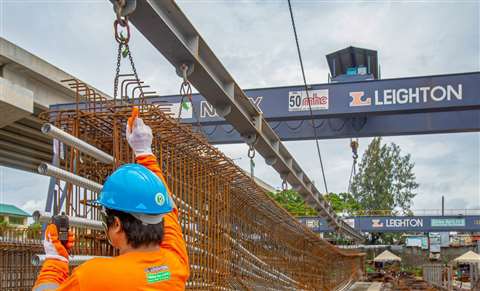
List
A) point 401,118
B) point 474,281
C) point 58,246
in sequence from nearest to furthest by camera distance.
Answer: point 58,246 < point 401,118 < point 474,281

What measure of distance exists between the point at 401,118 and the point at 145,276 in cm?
1324

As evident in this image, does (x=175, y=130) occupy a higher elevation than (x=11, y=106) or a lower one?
lower

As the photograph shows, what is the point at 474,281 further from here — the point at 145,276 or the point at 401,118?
the point at 145,276

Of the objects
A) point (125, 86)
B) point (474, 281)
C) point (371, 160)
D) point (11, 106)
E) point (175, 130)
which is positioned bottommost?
point (474, 281)

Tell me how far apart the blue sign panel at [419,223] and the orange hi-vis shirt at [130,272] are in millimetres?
40634

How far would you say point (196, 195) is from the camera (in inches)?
230

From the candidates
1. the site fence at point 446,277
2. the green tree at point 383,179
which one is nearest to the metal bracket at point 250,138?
the site fence at point 446,277

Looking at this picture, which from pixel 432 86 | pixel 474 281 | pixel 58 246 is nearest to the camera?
pixel 58 246

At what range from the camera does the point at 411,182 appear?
76.6 meters

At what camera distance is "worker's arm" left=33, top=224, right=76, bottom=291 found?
112 inches

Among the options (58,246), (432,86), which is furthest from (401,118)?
(58,246)

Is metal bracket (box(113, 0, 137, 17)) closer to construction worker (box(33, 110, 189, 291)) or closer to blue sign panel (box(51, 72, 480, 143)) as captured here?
construction worker (box(33, 110, 189, 291))

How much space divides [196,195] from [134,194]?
3.26 meters

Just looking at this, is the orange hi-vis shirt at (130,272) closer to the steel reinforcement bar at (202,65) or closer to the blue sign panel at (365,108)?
the steel reinforcement bar at (202,65)
